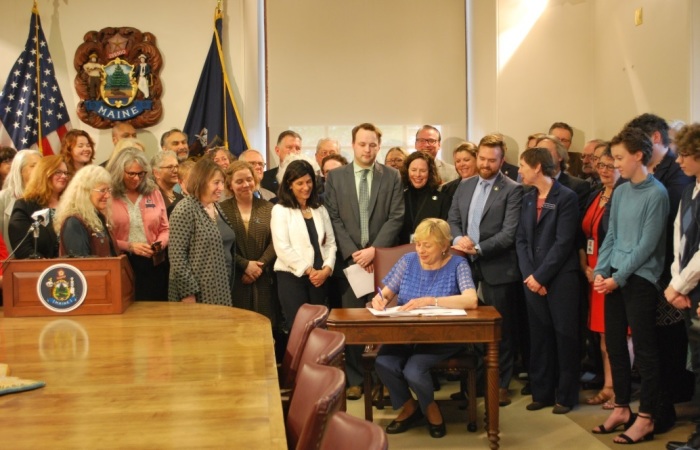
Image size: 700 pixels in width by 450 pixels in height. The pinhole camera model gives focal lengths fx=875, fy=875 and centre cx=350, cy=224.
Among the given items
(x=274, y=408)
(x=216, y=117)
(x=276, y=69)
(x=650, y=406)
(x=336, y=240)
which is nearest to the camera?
(x=274, y=408)

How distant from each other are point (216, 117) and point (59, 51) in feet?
5.14

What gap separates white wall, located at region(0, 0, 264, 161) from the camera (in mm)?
7938

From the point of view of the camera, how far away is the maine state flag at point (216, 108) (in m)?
7.87

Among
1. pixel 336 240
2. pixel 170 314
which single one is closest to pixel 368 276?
pixel 336 240

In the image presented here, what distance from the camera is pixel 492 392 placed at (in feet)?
15.1

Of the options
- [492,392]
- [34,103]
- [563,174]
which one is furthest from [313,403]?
[34,103]

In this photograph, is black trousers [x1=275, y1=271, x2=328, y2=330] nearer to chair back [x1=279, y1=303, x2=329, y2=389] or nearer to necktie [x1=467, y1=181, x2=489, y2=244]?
necktie [x1=467, y1=181, x2=489, y2=244]

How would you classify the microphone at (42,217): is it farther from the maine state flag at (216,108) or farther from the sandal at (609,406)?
the maine state flag at (216,108)

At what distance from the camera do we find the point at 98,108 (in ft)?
26.1

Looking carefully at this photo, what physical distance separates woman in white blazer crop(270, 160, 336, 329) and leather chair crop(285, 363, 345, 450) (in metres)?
2.91

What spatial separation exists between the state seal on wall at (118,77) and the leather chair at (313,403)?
19.1 feet

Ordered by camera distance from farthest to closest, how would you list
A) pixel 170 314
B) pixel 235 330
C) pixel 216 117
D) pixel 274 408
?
A: pixel 216 117, pixel 170 314, pixel 235 330, pixel 274 408

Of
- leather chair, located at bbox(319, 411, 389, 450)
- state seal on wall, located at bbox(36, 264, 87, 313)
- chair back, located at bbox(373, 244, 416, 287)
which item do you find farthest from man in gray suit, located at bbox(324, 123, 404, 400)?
leather chair, located at bbox(319, 411, 389, 450)

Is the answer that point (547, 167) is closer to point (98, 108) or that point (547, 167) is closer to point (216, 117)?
point (216, 117)
